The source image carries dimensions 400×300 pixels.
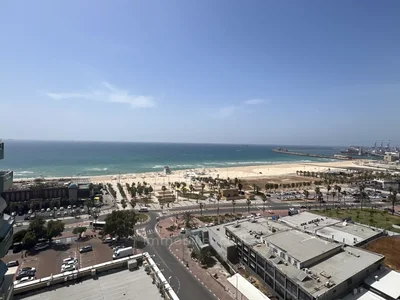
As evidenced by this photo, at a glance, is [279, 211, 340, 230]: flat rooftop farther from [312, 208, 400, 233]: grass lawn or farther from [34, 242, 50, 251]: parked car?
[34, 242, 50, 251]: parked car

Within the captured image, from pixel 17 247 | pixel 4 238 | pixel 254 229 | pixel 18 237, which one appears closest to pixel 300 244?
pixel 254 229

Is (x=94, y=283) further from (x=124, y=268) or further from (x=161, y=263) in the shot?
(x=161, y=263)

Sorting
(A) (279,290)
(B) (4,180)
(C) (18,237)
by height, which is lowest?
(A) (279,290)

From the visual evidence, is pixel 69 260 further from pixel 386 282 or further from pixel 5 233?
pixel 386 282

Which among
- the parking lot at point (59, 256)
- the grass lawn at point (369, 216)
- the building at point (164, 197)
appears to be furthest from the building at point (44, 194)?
the grass lawn at point (369, 216)

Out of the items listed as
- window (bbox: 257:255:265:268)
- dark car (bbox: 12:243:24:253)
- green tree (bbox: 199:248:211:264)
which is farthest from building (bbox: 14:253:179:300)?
dark car (bbox: 12:243:24:253)

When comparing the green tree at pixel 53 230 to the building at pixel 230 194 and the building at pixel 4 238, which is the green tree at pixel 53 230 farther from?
the building at pixel 230 194
